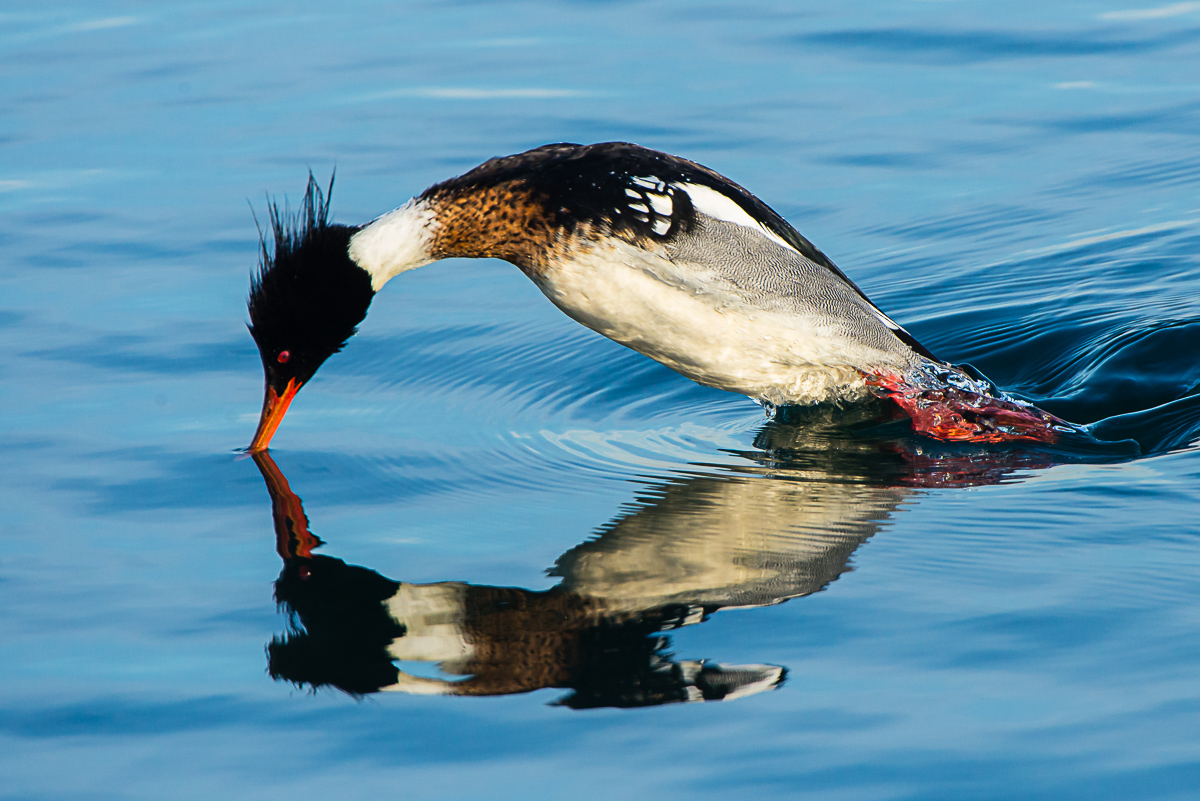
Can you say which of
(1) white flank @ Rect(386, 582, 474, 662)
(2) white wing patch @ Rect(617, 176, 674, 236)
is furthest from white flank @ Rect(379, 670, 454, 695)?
(2) white wing patch @ Rect(617, 176, 674, 236)

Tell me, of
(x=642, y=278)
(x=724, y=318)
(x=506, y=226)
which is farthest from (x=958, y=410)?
(x=506, y=226)

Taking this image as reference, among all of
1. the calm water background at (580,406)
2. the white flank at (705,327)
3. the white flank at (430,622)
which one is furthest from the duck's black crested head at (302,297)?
the white flank at (430,622)

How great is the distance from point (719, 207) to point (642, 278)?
503mm

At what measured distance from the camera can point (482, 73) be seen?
11312mm

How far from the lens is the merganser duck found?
6000mm

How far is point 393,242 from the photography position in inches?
248

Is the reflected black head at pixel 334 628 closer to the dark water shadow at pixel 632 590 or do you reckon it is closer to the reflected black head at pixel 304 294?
the dark water shadow at pixel 632 590

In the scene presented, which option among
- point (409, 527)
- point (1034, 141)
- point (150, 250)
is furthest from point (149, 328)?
point (1034, 141)

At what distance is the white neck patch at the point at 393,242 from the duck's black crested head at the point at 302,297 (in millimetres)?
54

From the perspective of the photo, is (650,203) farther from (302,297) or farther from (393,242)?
(302,297)

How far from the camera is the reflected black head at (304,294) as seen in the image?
19.9 feet

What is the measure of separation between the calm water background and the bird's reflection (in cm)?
6

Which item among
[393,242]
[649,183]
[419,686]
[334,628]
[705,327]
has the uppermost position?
[649,183]

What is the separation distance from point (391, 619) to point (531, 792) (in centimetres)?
112
